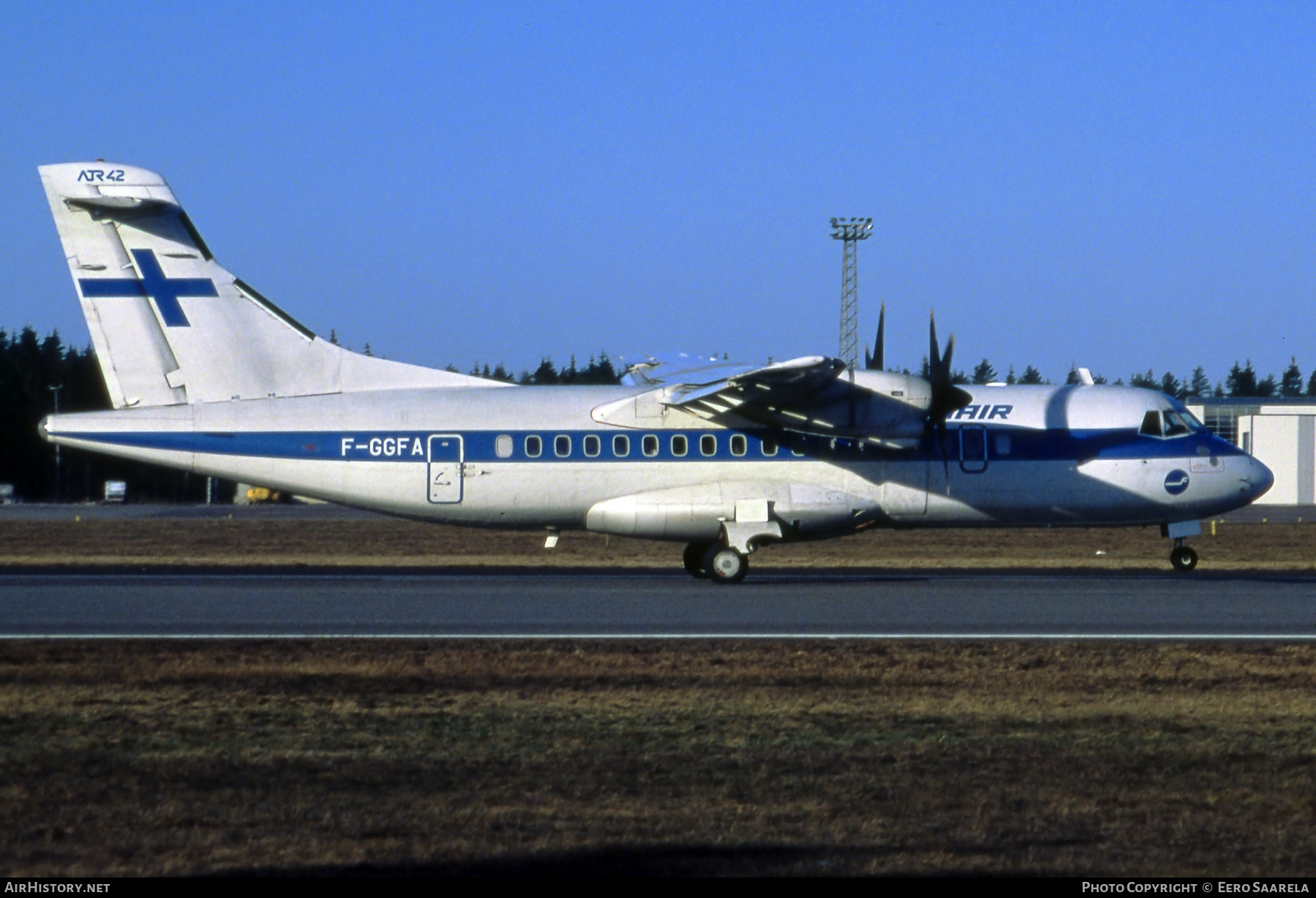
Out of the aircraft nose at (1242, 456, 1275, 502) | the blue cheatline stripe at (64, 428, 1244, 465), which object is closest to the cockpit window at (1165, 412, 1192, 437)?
the blue cheatline stripe at (64, 428, 1244, 465)

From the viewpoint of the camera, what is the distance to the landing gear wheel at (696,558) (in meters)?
Result: 25.6

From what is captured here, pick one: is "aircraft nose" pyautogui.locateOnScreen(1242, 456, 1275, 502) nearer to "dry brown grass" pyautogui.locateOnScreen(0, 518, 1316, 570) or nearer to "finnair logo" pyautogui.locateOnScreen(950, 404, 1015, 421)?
"dry brown grass" pyautogui.locateOnScreen(0, 518, 1316, 570)

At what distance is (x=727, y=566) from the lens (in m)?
23.8

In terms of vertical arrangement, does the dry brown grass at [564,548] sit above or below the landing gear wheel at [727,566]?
below

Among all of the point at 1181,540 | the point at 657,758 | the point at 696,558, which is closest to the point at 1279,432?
the point at 1181,540

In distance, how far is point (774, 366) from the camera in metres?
22.3

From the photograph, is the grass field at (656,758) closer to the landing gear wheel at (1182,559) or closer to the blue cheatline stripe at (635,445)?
the blue cheatline stripe at (635,445)

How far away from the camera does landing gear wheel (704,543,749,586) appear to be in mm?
23812

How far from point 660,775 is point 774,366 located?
45.0 ft

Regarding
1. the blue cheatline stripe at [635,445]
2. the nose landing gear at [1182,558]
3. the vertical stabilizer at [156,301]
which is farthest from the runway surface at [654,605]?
the vertical stabilizer at [156,301]

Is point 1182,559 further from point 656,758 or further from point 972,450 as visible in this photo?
point 656,758

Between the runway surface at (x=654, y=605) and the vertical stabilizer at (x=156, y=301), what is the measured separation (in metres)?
3.56

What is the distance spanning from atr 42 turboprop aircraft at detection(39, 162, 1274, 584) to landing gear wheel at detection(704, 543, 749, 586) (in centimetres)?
3

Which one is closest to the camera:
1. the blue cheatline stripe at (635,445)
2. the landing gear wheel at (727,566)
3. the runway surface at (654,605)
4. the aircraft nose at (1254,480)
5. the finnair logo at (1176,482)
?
the runway surface at (654,605)
